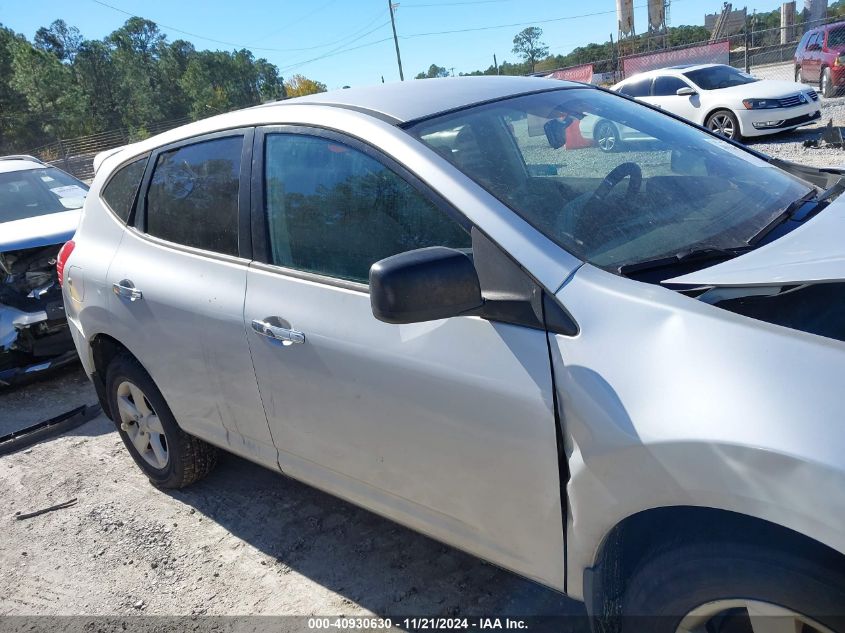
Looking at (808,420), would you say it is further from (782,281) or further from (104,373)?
(104,373)

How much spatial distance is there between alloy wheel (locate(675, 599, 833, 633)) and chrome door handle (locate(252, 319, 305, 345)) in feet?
4.62

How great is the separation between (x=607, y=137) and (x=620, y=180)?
33 centimetres

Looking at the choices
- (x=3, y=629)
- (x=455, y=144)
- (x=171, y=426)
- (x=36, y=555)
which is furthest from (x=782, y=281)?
(x=36, y=555)

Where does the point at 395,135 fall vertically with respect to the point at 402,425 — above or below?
above

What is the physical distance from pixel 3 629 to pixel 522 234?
2.67 metres

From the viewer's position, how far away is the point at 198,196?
9.50 feet

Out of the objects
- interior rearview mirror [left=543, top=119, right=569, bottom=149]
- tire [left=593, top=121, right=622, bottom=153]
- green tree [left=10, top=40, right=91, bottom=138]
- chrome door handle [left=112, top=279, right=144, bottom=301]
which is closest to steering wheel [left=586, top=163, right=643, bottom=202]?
tire [left=593, top=121, right=622, bottom=153]

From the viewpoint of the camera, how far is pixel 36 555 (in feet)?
10.8

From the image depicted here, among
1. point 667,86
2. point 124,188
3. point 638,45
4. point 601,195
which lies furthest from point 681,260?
point 638,45

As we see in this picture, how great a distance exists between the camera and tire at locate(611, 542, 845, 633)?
1396 mm

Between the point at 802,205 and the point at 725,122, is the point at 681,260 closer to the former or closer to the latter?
the point at 802,205

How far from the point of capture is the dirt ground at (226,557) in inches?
105

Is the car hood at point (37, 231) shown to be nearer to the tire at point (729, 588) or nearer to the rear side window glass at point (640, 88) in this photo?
the tire at point (729, 588)

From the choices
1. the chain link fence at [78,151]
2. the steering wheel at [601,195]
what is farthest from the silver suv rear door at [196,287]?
the chain link fence at [78,151]
